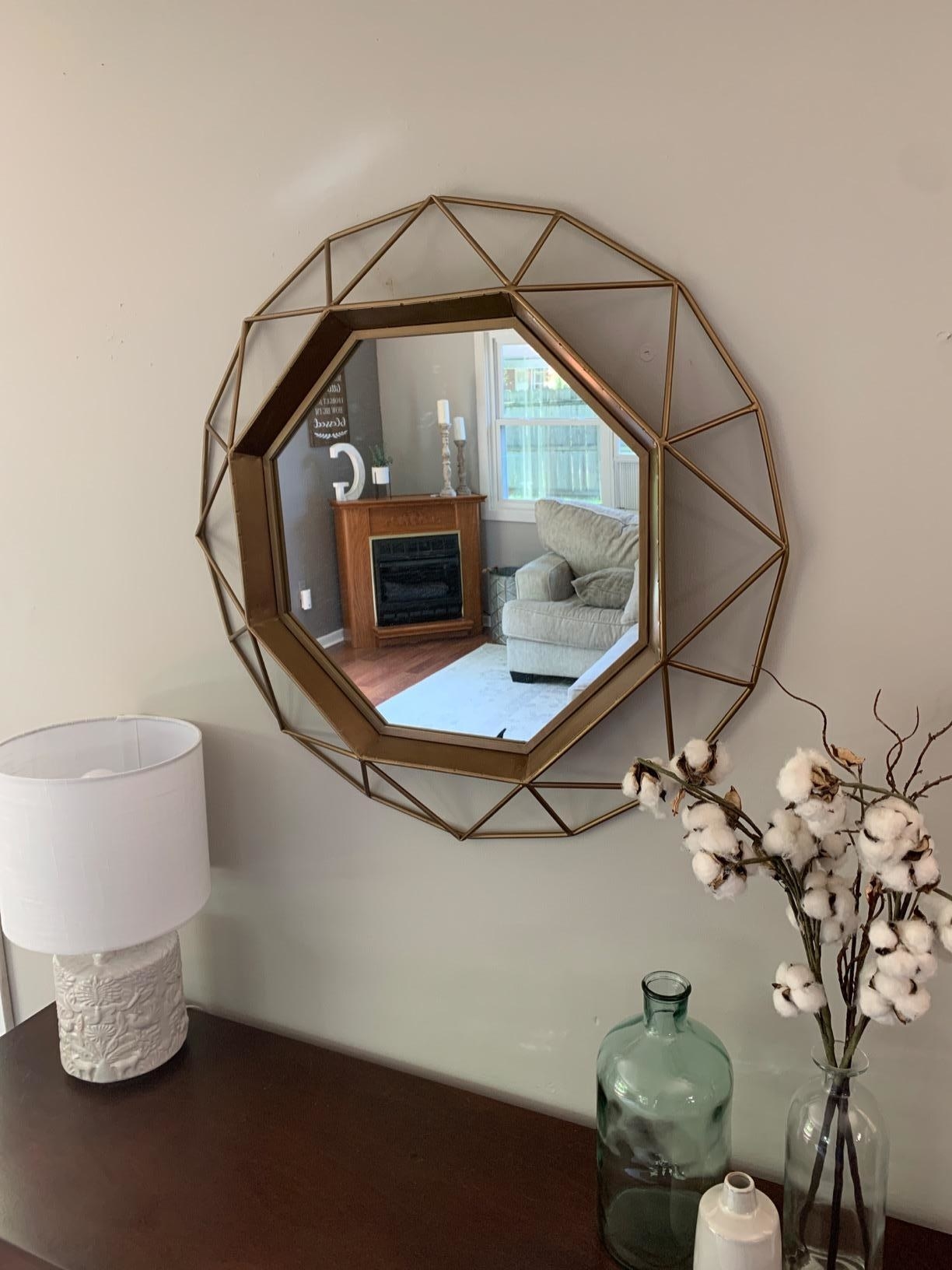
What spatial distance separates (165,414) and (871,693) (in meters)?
0.91

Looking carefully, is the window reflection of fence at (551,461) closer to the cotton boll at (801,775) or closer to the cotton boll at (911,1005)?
the cotton boll at (801,775)

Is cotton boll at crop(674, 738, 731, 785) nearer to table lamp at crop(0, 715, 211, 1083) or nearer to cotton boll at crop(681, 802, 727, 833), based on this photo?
cotton boll at crop(681, 802, 727, 833)

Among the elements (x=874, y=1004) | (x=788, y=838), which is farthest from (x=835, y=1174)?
(x=788, y=838)

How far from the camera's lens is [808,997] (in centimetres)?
85

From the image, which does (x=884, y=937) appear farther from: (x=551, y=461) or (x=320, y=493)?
(x=320, y=493)

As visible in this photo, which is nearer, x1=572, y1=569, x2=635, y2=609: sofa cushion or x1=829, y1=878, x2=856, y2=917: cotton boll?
x1=829, y1=878, x2=856, y2=917: cotton boll

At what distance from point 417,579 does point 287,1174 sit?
0.68 metres

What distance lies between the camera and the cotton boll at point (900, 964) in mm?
771

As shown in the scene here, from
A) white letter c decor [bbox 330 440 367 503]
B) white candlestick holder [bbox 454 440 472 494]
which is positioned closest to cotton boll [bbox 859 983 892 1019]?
white candlestick holder [bbox 454 440 472 494]

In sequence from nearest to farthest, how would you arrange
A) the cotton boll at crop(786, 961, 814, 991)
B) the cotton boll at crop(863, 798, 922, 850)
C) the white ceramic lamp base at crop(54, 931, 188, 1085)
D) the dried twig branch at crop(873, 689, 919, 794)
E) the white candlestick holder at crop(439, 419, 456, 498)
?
the cotton boll at crop(863, 798, 922, 850)
the cotton boll at crop(786, 961, 814, 991)
the dried twig branch at crop(873, 689, 919, 794)
the white candlestick holder at crop(439, 419, 456, 498)
the white ceramic lamp base at crop(54, 931, 188, 1085)

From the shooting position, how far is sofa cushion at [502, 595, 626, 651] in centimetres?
105

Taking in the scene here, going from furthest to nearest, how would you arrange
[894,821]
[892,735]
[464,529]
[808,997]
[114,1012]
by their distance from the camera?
[114,1012] → [464,529] → [892,735] → [808,997] → [894,821]

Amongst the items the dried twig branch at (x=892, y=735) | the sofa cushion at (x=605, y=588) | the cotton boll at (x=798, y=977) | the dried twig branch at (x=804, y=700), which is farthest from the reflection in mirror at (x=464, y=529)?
the cotton boll at (x=798, y=977)

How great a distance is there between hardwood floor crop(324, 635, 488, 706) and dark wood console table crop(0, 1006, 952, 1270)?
1.65 ft
